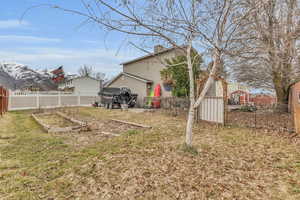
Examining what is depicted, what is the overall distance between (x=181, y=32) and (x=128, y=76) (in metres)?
14.6

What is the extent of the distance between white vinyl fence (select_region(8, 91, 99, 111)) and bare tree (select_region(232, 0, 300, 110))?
14.8 m

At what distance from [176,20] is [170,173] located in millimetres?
2759

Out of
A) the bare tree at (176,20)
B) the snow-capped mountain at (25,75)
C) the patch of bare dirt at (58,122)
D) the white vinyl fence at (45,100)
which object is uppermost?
the snow-capped mountain at (25,75)

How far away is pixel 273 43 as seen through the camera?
21.4 ft

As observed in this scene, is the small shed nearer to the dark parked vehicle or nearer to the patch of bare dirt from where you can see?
the patch of bare dirt

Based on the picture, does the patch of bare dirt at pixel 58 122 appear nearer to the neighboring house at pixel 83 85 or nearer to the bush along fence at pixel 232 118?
the bush along fence at pixel 232 118

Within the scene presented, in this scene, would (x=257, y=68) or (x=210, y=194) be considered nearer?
(x=210, y=194)

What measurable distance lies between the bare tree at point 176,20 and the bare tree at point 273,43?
549 mm

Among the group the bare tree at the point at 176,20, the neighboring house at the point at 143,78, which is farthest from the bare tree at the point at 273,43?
the neighboring house at the point at 143,78

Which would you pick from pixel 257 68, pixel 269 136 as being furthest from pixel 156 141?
pixel 257 68

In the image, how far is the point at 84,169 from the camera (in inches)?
120

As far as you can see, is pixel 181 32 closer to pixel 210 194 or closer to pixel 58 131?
pixel 210 194

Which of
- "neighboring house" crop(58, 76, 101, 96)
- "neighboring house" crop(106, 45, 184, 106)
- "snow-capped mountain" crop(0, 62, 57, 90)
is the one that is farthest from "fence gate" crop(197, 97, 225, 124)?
Answer: "snow-capped mountain" crop(0, 62, 57, 90)

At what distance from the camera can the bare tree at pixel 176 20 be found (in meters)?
2.98
